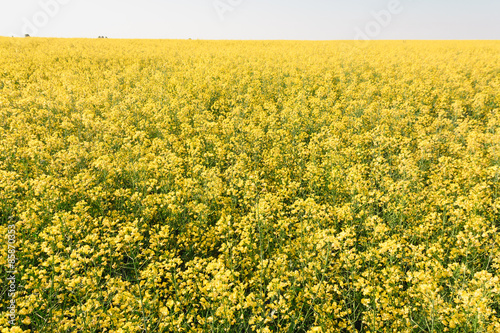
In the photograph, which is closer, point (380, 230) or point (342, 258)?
point (342, 258)

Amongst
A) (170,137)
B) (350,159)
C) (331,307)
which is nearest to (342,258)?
(331,307)

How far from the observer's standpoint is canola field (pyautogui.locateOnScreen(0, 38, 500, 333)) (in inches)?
131

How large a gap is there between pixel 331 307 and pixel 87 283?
10.3 feet

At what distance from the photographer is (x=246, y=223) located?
4664mm

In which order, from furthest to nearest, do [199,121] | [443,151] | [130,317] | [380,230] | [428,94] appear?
[428,94]
[199,121]
[443,151]
[380,230]
[130,317]

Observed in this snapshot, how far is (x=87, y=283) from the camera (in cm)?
328

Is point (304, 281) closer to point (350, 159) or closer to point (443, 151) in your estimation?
point (350, 159)

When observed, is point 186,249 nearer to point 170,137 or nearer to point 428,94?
point 170,137

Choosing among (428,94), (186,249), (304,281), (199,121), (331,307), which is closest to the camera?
(331,307)

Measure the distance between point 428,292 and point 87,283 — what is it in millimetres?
4111

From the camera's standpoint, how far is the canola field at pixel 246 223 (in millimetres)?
3326

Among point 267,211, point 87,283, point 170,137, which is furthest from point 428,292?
point 170,137

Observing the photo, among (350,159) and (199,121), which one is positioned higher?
(199,121)

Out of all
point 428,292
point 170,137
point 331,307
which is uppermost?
point 170,137
